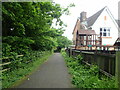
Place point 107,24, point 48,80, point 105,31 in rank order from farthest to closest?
point 107,24
point 105,31
point 48,80

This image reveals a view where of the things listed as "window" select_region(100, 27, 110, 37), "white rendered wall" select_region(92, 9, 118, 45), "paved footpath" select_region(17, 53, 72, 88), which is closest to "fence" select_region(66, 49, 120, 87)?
"paved footpath" select_region(17, 53, 72, 88)

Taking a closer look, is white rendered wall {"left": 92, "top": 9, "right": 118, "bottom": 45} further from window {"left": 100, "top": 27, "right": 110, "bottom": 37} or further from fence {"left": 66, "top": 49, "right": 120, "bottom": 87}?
fence {"left": 66, "top": 49, "right": 120, "bottom": 87}

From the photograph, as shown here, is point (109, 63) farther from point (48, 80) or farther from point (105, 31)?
point (105, 31)

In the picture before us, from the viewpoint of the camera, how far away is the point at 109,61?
684cm

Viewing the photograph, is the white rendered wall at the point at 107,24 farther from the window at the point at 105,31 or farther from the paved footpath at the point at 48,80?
the paved footpath at the point at 48,80

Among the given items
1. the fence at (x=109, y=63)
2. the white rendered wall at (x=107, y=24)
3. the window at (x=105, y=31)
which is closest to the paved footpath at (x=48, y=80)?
the fence at (x=109, y=63)

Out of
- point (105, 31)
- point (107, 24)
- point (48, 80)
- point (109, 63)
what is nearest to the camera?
point (109, 63)

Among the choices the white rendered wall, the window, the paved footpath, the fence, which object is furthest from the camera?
the white rendered wall

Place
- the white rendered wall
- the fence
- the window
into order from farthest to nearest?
the white rendered wall → the window → the fence

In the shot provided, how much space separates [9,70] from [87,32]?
767 inches

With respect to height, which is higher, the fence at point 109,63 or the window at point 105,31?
the window at point 105,31

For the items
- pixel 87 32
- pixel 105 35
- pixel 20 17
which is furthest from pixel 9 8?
pixel 105 35

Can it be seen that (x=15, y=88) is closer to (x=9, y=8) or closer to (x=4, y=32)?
(x=9, y=8)

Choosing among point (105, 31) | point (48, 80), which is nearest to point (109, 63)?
point (48, 80)
